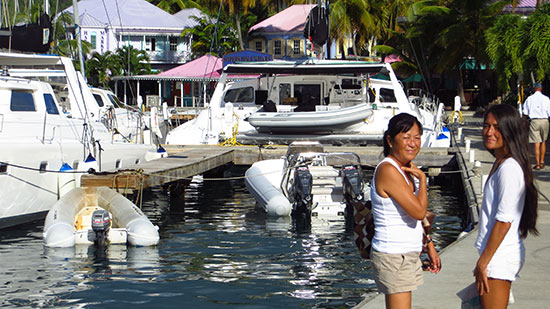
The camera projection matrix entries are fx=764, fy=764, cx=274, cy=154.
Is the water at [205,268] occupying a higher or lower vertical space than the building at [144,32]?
lower

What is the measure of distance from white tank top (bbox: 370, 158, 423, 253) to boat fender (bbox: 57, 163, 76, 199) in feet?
30.5

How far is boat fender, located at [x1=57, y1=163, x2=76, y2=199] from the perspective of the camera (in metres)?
13.1

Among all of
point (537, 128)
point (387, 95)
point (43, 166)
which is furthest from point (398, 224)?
point (387, 95)

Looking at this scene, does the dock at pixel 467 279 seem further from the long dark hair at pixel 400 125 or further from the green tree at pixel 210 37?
the green tree at pixel 210 37

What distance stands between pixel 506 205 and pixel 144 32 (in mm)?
65146

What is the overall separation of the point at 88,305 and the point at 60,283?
1183 mm

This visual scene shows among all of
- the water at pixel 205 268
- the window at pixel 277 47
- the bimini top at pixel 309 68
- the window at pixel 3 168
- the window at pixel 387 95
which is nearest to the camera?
the water at pixel 205 268

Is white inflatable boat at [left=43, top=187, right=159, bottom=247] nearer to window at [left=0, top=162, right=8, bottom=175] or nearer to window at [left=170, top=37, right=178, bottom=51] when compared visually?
window at [left=0, top=162, right=8, bottom=175]

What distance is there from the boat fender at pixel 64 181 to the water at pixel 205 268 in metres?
0.80

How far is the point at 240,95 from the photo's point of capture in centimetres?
2238

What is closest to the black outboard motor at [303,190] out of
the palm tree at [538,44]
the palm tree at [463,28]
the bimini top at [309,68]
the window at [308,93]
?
the bimini top at [309,68]

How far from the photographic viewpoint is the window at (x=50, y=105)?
47.1ft

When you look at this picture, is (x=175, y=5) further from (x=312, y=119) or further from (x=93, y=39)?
(x=312, y=119)

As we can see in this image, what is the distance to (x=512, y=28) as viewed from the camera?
24016 millimetres
